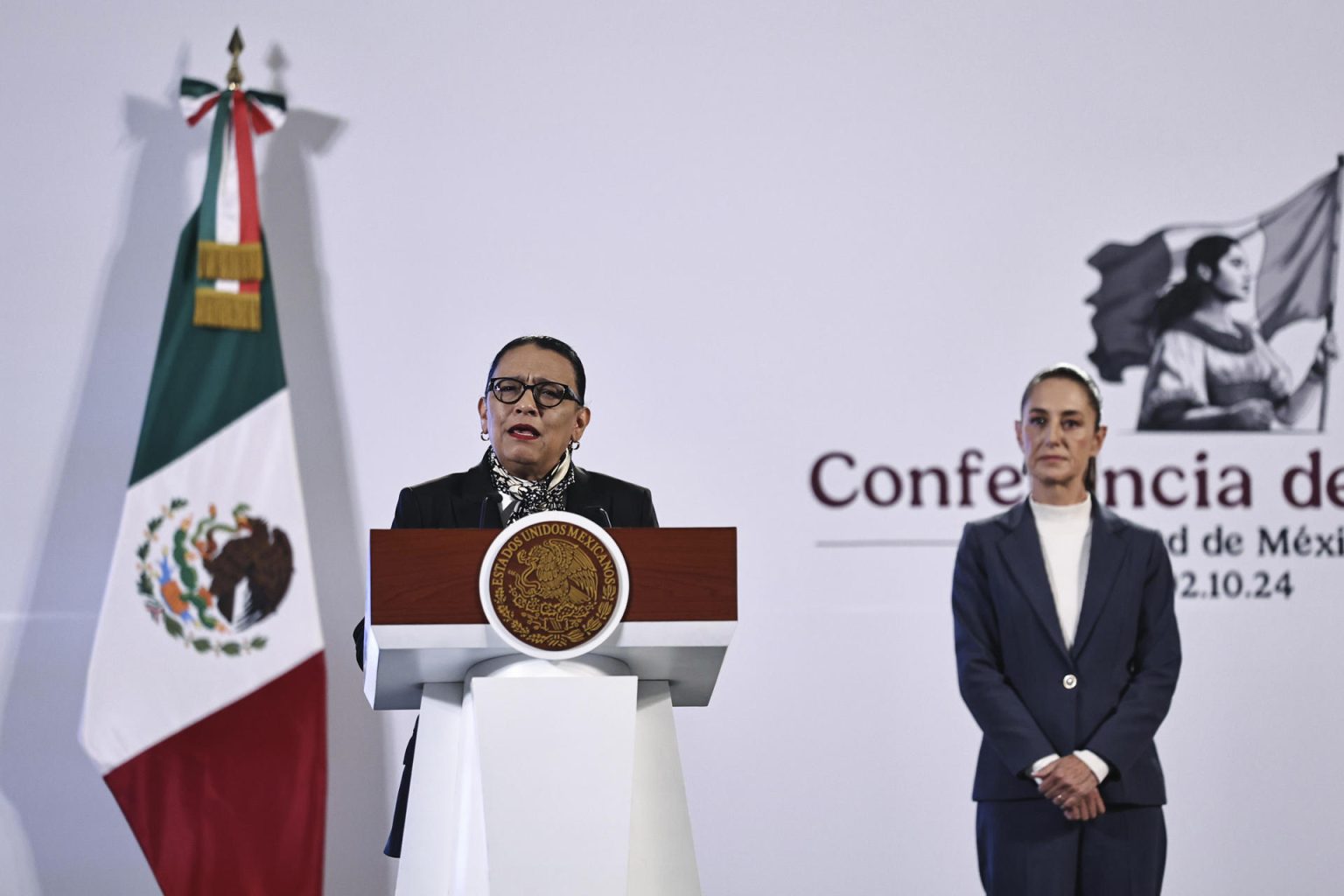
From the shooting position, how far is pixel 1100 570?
331 centimetres

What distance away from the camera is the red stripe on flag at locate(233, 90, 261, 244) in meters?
4.21

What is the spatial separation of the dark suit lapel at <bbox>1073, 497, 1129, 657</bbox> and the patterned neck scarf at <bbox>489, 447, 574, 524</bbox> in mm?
1307

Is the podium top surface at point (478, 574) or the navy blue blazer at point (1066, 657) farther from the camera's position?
the navy blue blazer at point (1066, 657)

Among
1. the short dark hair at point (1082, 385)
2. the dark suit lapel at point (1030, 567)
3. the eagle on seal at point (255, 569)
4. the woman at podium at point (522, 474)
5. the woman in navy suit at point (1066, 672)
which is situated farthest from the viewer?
the eagle on seal at point (255, 569)

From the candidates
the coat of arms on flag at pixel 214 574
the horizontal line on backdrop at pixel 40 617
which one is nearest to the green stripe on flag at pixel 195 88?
the coat of arms on flag at pixel 214 574

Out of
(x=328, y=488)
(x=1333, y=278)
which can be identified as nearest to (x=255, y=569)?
(x=328, y=488)

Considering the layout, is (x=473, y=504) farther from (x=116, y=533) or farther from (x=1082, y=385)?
(x=116, y=533)

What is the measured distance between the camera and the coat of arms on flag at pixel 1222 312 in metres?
4.66

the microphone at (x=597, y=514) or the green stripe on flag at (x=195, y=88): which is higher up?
the green stripe on flag at (x=195, y=88)

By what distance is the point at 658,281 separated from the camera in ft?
14.9

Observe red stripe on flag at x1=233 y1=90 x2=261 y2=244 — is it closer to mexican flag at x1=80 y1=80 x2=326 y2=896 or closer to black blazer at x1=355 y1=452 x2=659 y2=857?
mexican flag at x1=80 y1=80 x2=326 y2=896

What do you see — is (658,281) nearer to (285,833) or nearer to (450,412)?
(450,412)

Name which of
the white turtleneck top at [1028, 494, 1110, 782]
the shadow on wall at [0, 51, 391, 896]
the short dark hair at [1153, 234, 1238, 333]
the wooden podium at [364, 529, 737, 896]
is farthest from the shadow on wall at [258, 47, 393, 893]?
the short dark hair at [1153, 234, 1238, 333]

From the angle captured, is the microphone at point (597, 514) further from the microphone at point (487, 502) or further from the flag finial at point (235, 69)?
the flag finial at point (235, 69)
